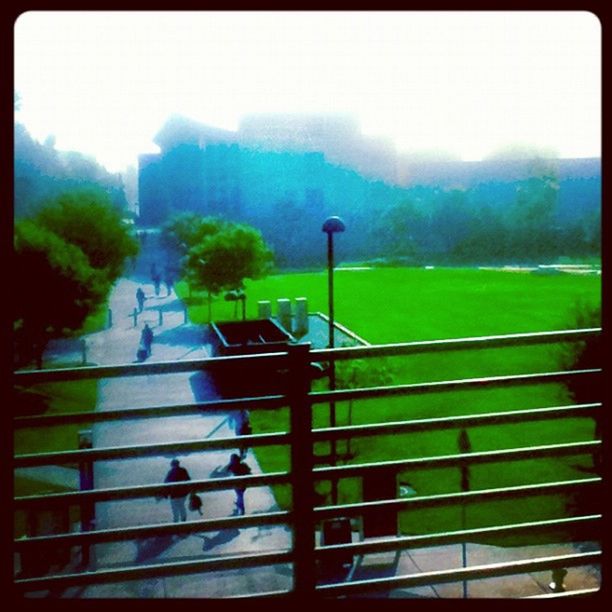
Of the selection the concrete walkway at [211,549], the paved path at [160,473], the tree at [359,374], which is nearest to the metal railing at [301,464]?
the concrete walkway at [211,549]

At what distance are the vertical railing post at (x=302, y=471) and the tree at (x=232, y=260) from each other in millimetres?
9722

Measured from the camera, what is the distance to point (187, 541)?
608cm

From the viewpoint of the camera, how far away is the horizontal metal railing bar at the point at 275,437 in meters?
1.60

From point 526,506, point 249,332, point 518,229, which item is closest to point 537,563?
point 518,229

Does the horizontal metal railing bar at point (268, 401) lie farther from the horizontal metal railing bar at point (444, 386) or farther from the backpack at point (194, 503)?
the backpack at point (194, 503)

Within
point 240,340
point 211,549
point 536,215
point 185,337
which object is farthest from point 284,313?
point 536,215

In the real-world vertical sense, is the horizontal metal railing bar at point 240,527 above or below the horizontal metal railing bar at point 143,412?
below

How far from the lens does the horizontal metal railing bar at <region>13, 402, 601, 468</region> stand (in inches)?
63.0

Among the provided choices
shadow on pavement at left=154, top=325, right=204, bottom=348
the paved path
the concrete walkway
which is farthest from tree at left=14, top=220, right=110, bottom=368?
shadow on pavement at left=154, top=325, right=204, bottom=348

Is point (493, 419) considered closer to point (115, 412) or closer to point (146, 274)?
point (115, 412)

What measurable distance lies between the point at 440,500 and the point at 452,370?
1761 centimetres

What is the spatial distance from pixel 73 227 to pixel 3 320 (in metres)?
3.63

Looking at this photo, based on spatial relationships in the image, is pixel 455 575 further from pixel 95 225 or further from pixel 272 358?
pixel 95 225

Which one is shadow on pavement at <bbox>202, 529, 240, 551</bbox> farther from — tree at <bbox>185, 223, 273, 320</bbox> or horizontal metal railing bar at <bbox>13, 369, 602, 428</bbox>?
tree at <bbox>185, 223, 273, 320</bbox>
